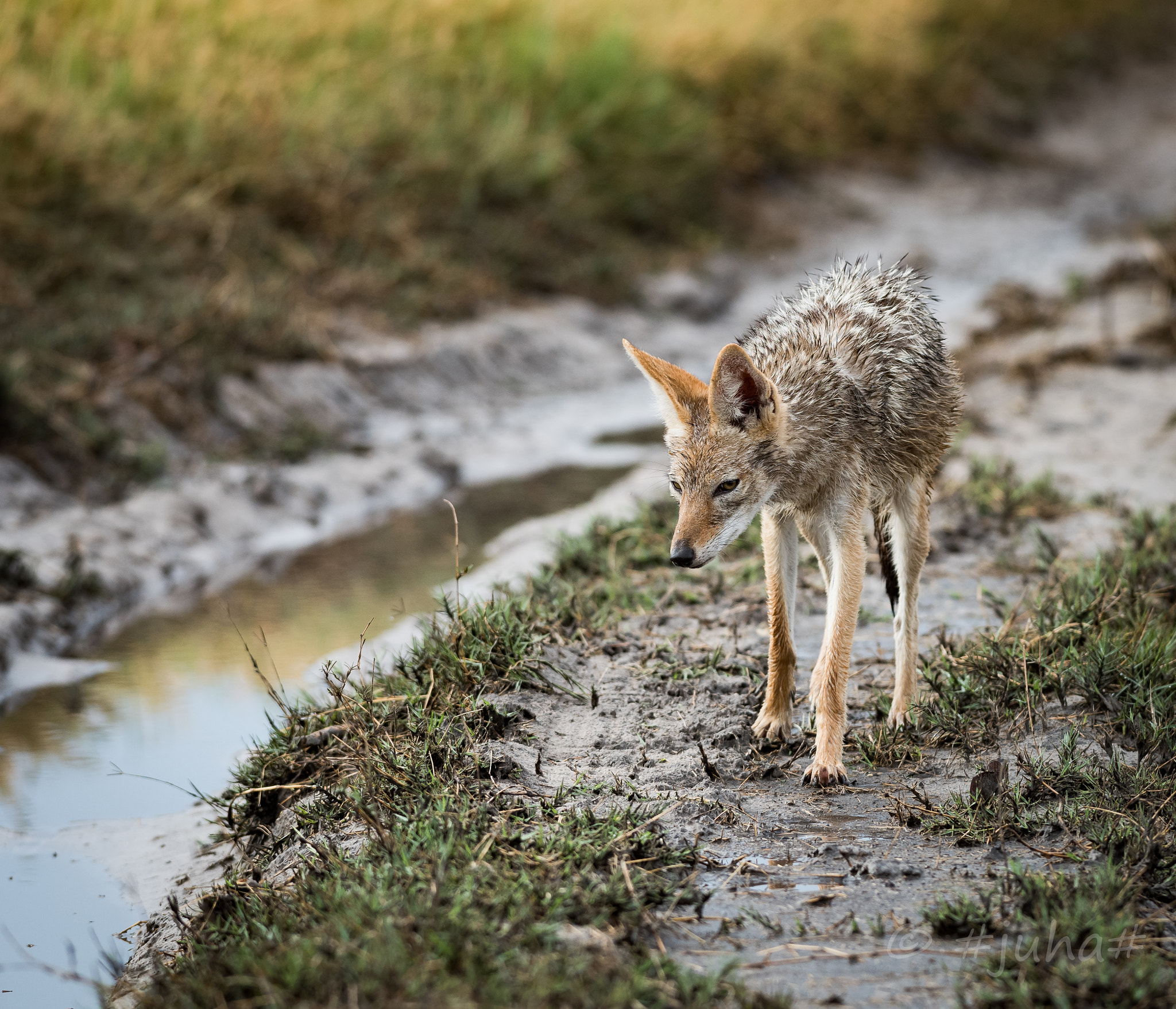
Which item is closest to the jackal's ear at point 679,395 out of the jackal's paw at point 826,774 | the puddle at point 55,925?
the jackal's paw at point 826,774

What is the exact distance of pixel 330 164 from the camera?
10.3m

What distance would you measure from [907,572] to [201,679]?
308cm

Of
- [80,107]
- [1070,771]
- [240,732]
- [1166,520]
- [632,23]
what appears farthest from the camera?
[632,23]

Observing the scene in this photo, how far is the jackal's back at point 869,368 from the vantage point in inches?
160

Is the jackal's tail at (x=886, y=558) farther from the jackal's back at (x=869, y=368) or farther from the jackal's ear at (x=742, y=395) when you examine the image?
the jackal's ear at (x=742, y=395)

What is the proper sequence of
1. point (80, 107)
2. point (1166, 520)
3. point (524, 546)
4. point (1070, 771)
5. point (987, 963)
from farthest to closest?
point (80, 107)
point (524, 546)
point (1166, 520)
point (1070, 771)
point (987, 963)

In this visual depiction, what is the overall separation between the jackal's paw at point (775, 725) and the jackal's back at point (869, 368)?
0.86 m

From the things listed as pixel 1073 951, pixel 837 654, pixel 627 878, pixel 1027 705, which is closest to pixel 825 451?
pixel 837 654

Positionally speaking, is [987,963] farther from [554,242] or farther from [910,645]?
[554,242]

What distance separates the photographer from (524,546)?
6473 mm

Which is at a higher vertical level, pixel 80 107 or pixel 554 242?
pixel 80 107

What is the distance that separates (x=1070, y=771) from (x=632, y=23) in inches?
515

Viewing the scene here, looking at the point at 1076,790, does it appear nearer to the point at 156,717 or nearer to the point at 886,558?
the point at 886,558

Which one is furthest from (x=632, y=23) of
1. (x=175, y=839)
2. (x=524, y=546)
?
(x=175, y=839)
